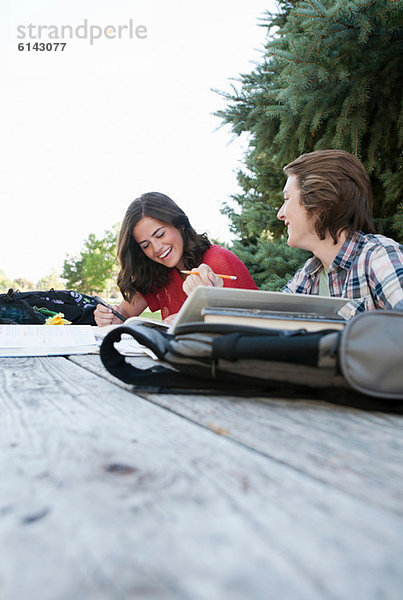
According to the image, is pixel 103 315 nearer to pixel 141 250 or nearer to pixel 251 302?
pixel 141 250

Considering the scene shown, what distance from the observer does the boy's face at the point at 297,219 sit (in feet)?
5.69

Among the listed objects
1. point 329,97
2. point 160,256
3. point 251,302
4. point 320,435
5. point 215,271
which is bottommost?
point 320,435

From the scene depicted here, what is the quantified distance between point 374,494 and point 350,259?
4.46ft

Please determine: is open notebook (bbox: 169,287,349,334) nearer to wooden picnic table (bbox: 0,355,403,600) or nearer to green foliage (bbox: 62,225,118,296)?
wooden picnic table (bbox: 0,355,403,600)

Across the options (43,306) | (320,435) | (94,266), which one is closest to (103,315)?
(43,306)

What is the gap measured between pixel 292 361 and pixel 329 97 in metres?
2.19

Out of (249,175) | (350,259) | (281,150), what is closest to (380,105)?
(281,150)

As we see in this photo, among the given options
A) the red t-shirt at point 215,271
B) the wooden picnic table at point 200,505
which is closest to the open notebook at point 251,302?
the wooden picnic table at point 200,505

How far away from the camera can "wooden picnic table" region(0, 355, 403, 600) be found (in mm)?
200

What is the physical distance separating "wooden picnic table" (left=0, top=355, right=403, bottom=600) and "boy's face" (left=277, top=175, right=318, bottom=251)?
4.41 ft

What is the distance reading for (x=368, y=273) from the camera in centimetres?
143

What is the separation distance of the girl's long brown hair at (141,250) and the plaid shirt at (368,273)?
3.64 ft

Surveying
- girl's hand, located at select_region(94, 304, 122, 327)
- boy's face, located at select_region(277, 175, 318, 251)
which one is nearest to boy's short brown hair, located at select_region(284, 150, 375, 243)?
boy's face, located at select_region(277, 175, 318, 251)

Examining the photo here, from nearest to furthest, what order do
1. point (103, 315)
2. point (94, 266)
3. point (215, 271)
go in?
1. point (103, 315)
2. point (215, 271)
3. point (94, 266)
